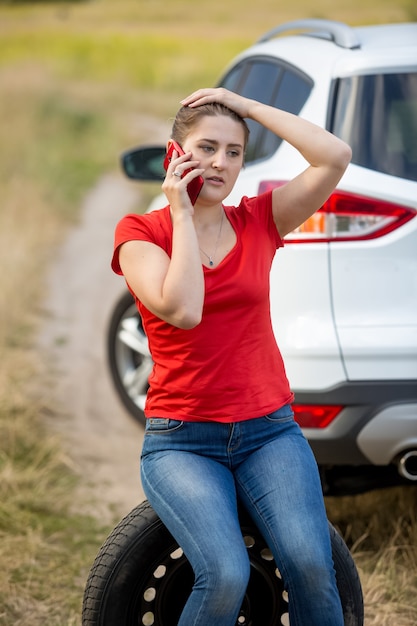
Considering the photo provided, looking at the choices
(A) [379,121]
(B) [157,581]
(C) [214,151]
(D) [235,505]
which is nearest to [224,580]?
(D) [235,505]

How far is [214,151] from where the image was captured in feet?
8.91

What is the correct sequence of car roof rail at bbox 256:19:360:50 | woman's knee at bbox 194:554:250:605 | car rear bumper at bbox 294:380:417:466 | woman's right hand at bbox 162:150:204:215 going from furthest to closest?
car roof rail at bbox 256:19:360:50, car rear bumper at bbox 294:380:417:466, woman's right hand at bbox 162:150:204:215, woman's knee at bbox 194:554:250:605

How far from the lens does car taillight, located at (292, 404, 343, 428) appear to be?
342cm

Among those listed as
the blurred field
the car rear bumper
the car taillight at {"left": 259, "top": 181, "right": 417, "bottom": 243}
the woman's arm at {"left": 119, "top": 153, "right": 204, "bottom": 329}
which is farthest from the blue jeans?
the blurred field

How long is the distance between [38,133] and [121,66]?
6.44 metres

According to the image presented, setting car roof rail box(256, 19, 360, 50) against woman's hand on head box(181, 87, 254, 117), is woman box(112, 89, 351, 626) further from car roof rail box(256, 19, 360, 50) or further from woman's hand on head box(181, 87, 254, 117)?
car roof rail box(256, 19, 360, 50)

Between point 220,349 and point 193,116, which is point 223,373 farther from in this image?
point 193,116

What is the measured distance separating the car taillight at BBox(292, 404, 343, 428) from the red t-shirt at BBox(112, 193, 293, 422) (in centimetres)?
71

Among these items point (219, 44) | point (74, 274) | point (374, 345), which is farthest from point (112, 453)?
point (219, 44)

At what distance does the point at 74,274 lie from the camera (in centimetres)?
858

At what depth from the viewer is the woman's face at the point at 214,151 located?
2688 mm

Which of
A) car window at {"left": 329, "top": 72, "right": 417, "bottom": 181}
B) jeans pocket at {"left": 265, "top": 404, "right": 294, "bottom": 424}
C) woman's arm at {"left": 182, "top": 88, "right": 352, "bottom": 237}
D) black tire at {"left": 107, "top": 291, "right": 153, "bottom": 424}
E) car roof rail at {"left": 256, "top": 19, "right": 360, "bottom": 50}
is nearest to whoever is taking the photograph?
jeans pocket at {"left": 265, "top": 404, "right": 294, "bottom": 424}

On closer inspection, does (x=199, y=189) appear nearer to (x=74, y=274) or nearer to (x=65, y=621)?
(x=65, y=621)

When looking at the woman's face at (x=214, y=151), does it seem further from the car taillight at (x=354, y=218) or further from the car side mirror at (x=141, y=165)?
the car side mirror at (x=141, y=165)
